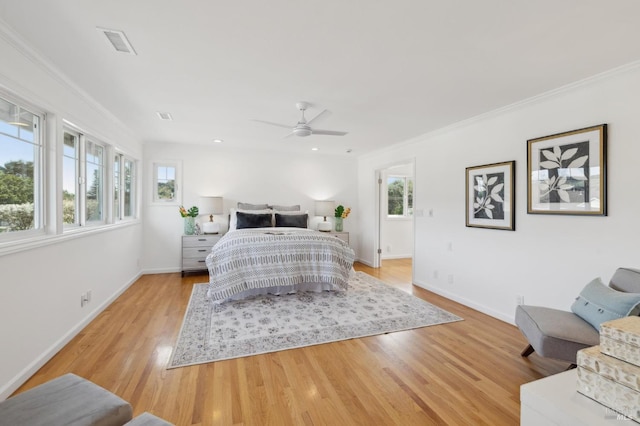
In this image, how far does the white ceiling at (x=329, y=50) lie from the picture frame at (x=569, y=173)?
1.70 ft

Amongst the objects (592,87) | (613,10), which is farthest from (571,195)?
(613,10)

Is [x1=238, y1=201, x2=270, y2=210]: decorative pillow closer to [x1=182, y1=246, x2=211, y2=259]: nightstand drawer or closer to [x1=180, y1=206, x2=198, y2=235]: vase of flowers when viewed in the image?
[x1=180, y1=206, x2=198, y2=235]: vase of flowers

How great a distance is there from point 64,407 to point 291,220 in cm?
458

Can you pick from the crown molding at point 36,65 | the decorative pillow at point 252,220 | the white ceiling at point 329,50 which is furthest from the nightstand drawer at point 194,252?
the crown molding at point 36,65

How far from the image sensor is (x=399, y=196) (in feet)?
23.9

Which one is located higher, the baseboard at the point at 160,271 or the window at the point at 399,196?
the window at the point at 399,196

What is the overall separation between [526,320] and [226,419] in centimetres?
223

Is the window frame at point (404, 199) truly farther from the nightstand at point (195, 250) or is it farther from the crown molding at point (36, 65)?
the crown molding at point (36, 65)

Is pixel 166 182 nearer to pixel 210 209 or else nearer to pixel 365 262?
pixel 210 209

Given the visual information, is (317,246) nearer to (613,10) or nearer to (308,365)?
(308,365)

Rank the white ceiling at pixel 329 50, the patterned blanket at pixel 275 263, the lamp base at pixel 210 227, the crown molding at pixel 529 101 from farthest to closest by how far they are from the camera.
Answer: the lamp base at pixel 210 227, the patterned blanket at pixel 275 263, the crown molding at pixel 529 101, the white ceiling at pixel 329 50

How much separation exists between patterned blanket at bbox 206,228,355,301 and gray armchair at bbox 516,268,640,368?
2305 millimetres

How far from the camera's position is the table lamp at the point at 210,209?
5.32 m

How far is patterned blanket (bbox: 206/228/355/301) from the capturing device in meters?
3.71
